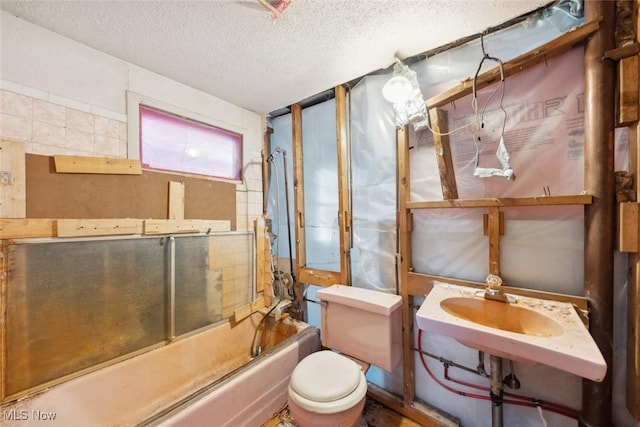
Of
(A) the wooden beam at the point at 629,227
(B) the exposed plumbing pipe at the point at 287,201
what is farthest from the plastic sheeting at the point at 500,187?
(B) the exposed plumbing pipe at the point at 287,201

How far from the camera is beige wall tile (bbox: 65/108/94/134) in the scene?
1442 millimetres

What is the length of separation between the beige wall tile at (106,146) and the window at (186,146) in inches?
6.1

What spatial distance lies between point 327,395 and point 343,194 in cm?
130

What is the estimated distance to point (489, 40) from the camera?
1.40 metres

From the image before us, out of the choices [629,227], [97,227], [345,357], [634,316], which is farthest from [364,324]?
[97,227]

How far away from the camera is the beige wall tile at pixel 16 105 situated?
125 centimetres

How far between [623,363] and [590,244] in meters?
0.55

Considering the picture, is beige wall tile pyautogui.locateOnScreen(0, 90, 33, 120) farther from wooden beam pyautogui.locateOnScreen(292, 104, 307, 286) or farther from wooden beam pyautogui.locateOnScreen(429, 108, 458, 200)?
wooden beam pyautogui.locateOnScreen(429, 108, 458, 200)

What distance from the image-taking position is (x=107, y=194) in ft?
5.09

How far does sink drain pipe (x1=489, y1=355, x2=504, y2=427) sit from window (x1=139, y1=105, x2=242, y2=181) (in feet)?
7.50

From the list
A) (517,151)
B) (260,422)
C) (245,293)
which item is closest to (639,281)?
(517,151)

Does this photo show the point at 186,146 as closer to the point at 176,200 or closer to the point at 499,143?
the point at 176,200

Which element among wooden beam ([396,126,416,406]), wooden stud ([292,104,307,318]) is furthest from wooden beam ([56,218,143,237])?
wooden beam ([396,126,416,406])

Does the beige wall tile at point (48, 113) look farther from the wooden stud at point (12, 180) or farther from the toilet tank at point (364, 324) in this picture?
the toilet tank at point (364, 324)
